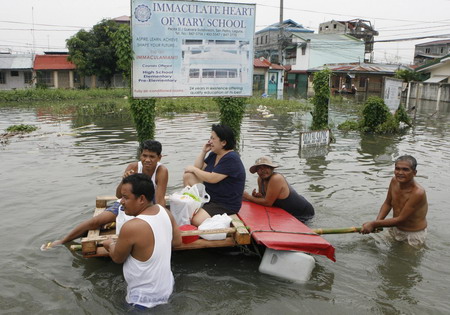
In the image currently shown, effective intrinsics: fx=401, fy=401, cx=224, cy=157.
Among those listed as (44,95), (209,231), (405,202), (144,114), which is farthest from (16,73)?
(405,202)

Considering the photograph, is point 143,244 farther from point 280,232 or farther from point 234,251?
point 234,251

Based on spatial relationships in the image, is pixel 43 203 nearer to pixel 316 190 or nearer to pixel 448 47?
pixel 316 190

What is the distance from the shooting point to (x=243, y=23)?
26.7 ft

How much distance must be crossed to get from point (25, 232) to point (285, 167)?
249 inches

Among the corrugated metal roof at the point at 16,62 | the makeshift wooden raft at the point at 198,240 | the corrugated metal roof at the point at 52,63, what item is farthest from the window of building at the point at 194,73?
the corrugated metal roof at the point at 16,62

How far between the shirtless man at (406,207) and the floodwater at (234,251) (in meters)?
0.22

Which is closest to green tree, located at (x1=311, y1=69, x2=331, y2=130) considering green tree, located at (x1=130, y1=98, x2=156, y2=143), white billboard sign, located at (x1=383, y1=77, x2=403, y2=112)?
white billboard sign, located at (x1=383, y1=77, x2=403, y2=112)

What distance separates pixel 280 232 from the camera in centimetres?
488

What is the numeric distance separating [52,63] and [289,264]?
1641 inches

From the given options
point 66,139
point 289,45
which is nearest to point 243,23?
point 66,139

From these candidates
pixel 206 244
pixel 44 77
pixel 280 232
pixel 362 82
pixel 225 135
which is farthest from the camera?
pixel 362 82

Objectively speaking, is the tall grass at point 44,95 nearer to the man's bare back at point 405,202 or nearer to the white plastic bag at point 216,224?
the white plastic bag at point 216,224

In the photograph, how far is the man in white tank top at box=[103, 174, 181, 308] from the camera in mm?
3469

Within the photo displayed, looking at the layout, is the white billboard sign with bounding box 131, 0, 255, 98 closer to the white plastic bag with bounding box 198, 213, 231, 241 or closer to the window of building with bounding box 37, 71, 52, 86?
the white plastic bag with bounding box 198, 213, 231, 241
